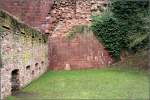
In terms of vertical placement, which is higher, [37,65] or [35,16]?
[35,16]

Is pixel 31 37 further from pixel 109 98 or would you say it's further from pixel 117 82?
pixel 109 98

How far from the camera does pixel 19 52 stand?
38.7 feet

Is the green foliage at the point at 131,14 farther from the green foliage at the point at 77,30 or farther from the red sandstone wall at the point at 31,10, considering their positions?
the red sandstone wall at the point at 31,10

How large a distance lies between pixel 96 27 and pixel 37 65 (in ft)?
16.3

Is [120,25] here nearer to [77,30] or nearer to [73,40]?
[77,30]

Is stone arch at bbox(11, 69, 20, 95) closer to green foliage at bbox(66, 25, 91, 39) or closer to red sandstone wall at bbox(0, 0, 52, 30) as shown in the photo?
green foliage at bbox(66, 25, 91, 39)

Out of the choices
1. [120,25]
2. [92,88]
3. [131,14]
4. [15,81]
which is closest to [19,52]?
[15,81]

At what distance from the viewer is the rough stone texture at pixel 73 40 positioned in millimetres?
19000

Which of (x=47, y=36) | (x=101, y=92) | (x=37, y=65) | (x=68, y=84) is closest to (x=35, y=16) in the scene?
(x=47, y=36)

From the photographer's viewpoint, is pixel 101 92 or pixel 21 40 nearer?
pixel 101 92

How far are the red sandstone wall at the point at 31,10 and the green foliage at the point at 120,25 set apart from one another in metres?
2.65

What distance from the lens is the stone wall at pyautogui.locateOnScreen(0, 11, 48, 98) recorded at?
9969 millimetres

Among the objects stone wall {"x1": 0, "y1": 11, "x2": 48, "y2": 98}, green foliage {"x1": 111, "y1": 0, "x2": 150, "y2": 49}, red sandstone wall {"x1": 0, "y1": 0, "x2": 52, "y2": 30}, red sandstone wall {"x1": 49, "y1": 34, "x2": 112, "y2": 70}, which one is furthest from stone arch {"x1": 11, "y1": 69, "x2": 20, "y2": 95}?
green foliage {"x1": 111, "y1": 0, "x2": 150, "y2": 49}

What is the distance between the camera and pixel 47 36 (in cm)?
1905
